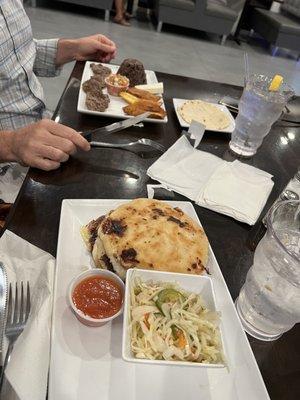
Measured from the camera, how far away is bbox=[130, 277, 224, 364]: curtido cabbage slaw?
0.55 meters

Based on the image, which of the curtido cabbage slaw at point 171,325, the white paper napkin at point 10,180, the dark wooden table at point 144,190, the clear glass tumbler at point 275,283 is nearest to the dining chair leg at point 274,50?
the dark wooden table at point 144,190

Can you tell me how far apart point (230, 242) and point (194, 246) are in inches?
7.1

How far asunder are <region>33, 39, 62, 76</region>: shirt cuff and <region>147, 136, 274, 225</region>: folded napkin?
84 centimetres

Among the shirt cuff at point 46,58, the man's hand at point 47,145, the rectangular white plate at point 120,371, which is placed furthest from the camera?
the shirt cuff at point 46,58

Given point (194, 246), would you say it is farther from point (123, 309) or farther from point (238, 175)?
point (238, 175)

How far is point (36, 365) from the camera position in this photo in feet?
1.88

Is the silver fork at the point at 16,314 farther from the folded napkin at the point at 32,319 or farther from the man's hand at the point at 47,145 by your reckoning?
the man's hand at the point at 47,145

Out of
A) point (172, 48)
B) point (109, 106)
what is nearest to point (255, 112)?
point (109, 106)

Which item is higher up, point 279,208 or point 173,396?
point 279,208

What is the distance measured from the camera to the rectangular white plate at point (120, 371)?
55cm

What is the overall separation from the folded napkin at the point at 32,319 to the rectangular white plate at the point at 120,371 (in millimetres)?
26

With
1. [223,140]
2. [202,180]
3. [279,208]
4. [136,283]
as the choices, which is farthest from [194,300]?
[223,140]

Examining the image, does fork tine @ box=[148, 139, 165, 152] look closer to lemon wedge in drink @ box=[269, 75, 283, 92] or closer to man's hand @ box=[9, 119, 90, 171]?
man's hand @ box=[9, 119, 90, 171]

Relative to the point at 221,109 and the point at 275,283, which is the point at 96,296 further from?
the point at 221,109
